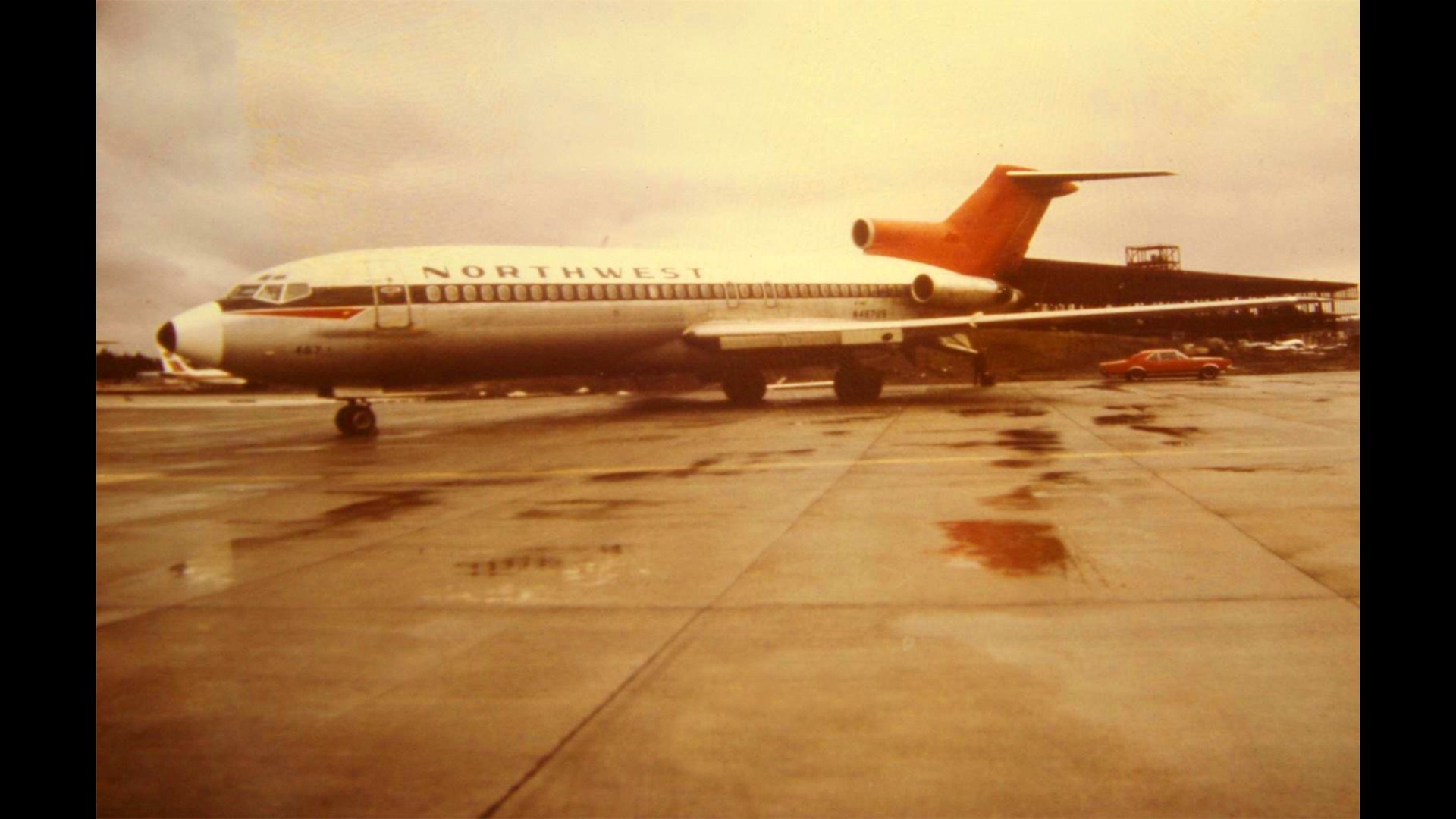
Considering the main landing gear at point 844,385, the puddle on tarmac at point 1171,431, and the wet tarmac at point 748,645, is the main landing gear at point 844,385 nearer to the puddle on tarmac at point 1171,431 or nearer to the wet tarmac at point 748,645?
the puddle on tarmac at point 1171,431

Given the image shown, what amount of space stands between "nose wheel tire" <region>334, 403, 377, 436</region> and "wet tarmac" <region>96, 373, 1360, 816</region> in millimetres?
6548

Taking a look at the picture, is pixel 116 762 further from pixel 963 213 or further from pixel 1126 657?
pixel 963 213

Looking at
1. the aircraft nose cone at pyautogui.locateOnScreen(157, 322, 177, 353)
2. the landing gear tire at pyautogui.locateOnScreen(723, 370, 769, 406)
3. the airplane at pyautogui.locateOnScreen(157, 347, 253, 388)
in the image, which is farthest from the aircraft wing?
the aircraft nose cone at pyautogui.locateOnScreen(157, 322, 177, 353)

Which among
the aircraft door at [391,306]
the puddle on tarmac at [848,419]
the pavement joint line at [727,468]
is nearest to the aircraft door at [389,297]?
the aircraft door at [391,306]

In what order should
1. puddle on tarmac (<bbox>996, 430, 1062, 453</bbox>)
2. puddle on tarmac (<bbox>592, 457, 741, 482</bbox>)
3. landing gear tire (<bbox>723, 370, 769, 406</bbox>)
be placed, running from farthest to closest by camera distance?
landing gear tire (<bbox>723, 370, 769, 406</bbox>) < puddle on tarmac (<bbox>996, 430, 1062, 453</bbox>) < puddle on tarmac (<bbox>592, 457, 741, 482</bbox>)

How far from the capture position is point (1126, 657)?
404cm

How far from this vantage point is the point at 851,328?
22359 mm

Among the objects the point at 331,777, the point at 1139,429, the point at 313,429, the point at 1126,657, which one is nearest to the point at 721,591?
the point at 1126,657

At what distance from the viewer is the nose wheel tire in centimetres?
1722

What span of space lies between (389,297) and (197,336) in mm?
3092

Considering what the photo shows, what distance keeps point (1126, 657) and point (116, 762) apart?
3728 millimetres

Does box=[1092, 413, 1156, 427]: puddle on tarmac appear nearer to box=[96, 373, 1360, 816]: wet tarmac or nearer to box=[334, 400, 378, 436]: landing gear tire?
box=[96, 373, 1360, 816]: wet tarmac

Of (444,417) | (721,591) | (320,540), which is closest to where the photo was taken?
(721,591)

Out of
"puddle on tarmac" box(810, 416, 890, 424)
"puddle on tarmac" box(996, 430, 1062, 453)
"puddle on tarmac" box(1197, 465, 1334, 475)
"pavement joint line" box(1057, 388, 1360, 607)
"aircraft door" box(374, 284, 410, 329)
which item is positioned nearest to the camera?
"pavement joint line" box(1057, 388, 1360, 607)
